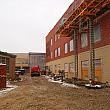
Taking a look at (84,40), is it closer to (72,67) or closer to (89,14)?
(89,14)

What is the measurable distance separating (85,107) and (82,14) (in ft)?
50.0

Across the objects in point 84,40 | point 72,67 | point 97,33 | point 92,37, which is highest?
point 97,33

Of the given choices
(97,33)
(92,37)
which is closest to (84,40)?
(97,33)

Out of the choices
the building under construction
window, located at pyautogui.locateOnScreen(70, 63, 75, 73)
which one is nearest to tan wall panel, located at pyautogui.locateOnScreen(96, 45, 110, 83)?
the building under construction

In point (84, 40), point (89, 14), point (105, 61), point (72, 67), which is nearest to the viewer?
point (105, 61)

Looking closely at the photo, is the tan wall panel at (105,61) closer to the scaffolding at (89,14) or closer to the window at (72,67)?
the scaffolding at (89,14)

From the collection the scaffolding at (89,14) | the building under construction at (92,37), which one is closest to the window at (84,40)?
the building under construction at (92,37)

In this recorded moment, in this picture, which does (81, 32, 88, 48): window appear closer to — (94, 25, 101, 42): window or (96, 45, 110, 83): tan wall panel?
(94, 25, 101, 42): window

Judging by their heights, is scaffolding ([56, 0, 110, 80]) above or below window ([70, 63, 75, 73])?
above

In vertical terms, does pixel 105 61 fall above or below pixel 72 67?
above

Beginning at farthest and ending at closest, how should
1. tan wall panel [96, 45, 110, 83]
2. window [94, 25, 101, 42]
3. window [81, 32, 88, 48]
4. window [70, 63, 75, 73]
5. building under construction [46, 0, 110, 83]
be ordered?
window [70, 63, 75, 73] → window [81, 32, 88, 48] → window [94, 25, 101, 42] → building under construction [46, 0, 110, 83] → tan wall panel [96, 45, 110, 83]

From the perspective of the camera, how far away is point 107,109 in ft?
38.9

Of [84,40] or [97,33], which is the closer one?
[97,33]

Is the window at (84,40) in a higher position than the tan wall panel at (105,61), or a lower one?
higher
